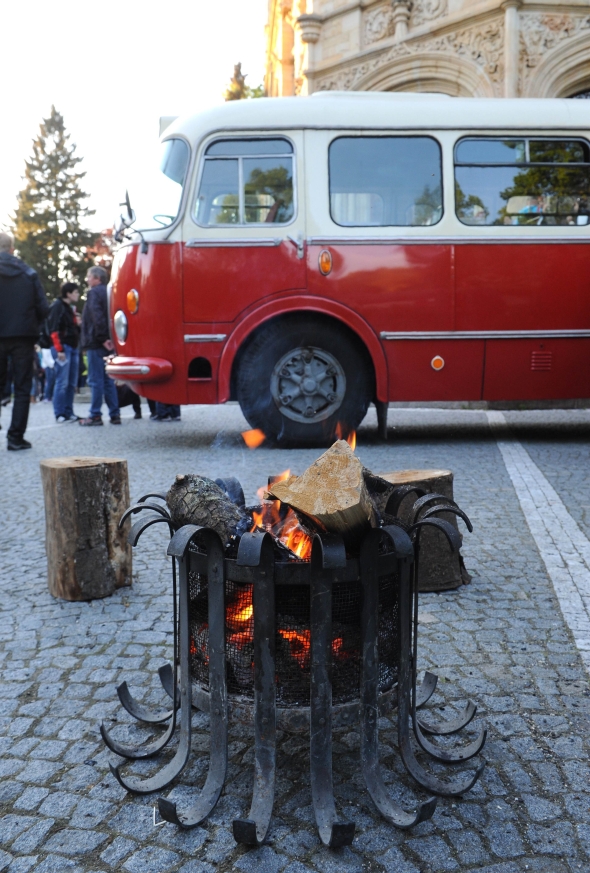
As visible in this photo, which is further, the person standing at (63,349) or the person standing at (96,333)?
the person standing at (63,349)

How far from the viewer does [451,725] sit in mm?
2650

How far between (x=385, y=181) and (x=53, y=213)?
50.9 meters

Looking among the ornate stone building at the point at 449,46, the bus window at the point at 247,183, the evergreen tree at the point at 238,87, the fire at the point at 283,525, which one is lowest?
the fire at the point at 283,525

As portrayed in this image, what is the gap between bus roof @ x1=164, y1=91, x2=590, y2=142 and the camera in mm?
8273

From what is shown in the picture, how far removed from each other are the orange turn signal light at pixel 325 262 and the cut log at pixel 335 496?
20.0ft

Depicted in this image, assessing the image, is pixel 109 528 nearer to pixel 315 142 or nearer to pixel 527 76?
pixel 315 142

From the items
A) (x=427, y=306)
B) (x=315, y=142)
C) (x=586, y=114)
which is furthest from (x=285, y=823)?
(x=586, y=114)

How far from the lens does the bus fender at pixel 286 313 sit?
321 inches

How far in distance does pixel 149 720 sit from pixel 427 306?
20.6ft

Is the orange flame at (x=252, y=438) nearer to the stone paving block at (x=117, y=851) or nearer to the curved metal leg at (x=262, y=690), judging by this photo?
the curved metal leg at (x=262, y=690)

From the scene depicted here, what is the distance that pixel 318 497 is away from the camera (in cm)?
220

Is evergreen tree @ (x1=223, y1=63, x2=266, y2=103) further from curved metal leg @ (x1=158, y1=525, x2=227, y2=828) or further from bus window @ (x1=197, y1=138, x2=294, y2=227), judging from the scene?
curved metal leg @ (x1=158, y1=525, x2=227, y2=828)

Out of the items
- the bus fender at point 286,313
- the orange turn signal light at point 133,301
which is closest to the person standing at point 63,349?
the orange turn signal light at point 133,301

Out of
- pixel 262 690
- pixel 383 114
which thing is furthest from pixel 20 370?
pixel 262 690
